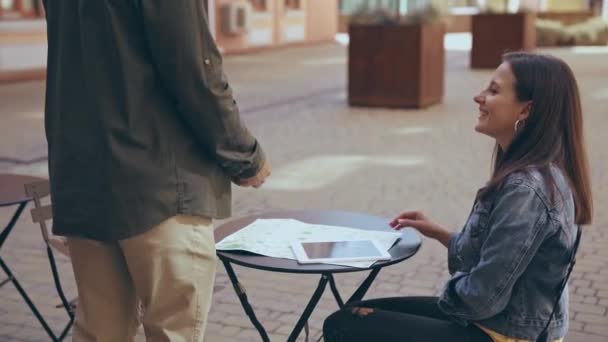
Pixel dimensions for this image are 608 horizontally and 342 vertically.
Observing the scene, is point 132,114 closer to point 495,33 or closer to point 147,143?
point 147,143

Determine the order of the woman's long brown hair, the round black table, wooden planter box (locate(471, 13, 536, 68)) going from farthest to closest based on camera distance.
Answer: wooden planter box (locate(471, 13, 536, 68)), the round black table, the woman's long brown hair

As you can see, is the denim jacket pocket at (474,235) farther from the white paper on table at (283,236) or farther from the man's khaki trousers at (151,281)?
the man's khaki trousers at (151,281)

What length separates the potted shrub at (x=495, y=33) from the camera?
743 inches

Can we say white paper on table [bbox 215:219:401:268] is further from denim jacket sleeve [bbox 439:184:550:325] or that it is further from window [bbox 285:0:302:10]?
window [bbox 285:0:302:10]

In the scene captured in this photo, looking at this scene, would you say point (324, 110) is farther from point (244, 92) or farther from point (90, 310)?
point (90, 310)

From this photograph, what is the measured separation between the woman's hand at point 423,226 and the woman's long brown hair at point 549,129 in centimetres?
33

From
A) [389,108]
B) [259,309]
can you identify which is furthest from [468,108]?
[259,309]

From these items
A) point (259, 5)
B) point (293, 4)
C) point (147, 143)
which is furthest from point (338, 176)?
point (293, 4)

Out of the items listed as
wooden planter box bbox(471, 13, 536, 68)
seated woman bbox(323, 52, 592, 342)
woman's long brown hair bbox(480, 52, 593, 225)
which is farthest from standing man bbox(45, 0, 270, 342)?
wooden planter box bbox(471, 13, 536, 68)

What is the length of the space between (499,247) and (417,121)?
8.85m

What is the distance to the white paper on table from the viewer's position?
2.73m

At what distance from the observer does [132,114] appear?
83.3 inches

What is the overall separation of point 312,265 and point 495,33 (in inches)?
685

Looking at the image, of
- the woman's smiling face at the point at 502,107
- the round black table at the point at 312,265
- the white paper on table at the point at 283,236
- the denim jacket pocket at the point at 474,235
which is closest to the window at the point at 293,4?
the round black table at the point at 312,265
